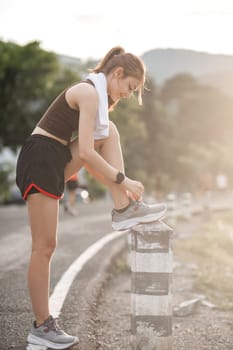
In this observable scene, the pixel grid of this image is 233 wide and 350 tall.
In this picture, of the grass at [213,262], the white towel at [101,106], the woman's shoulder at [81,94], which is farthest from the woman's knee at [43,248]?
the grass at [213,262]

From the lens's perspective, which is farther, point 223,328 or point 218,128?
point 218,128

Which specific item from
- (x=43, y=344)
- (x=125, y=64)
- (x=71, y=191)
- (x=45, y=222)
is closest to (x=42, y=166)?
(x=45, y=222)

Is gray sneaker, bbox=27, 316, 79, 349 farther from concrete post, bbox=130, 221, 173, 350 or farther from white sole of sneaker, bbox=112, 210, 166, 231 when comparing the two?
white sole of sneaker, bbox=112, 210, 166, 231

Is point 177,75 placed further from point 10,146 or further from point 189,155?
point 10,146

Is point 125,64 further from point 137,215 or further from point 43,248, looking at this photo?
point 43,248

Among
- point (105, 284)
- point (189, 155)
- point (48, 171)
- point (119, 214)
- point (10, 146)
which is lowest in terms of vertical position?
point (189, 155)

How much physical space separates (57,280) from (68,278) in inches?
6.0

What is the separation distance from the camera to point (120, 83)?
3.53 meters

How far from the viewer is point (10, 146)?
1276 inches

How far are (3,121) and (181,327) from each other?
28190 mm

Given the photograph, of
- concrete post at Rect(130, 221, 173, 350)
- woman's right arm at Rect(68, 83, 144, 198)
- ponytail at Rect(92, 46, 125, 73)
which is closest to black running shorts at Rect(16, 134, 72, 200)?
woman's right arm at Rect(68, 83, 144, 198)

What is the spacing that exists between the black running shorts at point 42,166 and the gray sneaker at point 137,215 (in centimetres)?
41

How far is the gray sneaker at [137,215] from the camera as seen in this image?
11.4 ft

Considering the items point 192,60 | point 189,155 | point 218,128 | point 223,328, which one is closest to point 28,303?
point 223,328
